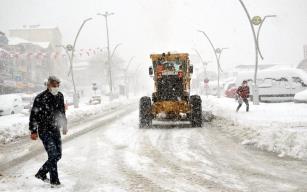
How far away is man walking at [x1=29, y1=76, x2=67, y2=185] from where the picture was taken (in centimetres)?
689

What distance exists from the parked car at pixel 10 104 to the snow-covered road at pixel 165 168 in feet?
52.3

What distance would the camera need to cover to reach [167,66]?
708 inches

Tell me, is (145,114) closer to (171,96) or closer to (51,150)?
(171,96)

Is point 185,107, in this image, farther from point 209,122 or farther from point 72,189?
point 72,189

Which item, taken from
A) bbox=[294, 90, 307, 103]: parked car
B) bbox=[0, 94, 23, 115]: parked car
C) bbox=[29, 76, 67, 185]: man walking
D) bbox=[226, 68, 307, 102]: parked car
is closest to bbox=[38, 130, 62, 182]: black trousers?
bbox=[29, 76, 67, 185]: man walking

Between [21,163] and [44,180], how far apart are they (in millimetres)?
2421

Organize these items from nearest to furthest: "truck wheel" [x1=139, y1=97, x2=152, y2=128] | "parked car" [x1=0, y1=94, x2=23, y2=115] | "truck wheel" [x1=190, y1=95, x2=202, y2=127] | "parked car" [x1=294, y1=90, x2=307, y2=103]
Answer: "truck wheel" [x1=190, y1=95, x2=202, y2=127] < "truck wheel" [x1=139, y1=97, x2=152, y2=128] < "parked car" [x1=294, y1=90, x2=307, y2=103] < "parked car" [x1=0, y1=94, x2=23, y2=115]

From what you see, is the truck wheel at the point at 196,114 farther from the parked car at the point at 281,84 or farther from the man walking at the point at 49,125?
the parked car at the point at 281,84

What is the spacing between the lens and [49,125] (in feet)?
22.8

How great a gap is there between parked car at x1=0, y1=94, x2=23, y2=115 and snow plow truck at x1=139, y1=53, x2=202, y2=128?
1252 cm

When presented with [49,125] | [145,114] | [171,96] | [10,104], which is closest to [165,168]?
[49,125]

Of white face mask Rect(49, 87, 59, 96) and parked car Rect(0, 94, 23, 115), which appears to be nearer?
white face mask Rect(49, 87, 59, 96)

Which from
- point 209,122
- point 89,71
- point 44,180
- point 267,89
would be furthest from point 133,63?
point 44,180

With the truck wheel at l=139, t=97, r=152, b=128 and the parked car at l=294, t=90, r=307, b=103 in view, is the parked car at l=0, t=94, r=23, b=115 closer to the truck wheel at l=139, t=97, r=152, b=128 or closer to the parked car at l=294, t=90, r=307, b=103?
the truck wheel at l=139, t=97, r=152, b=128
